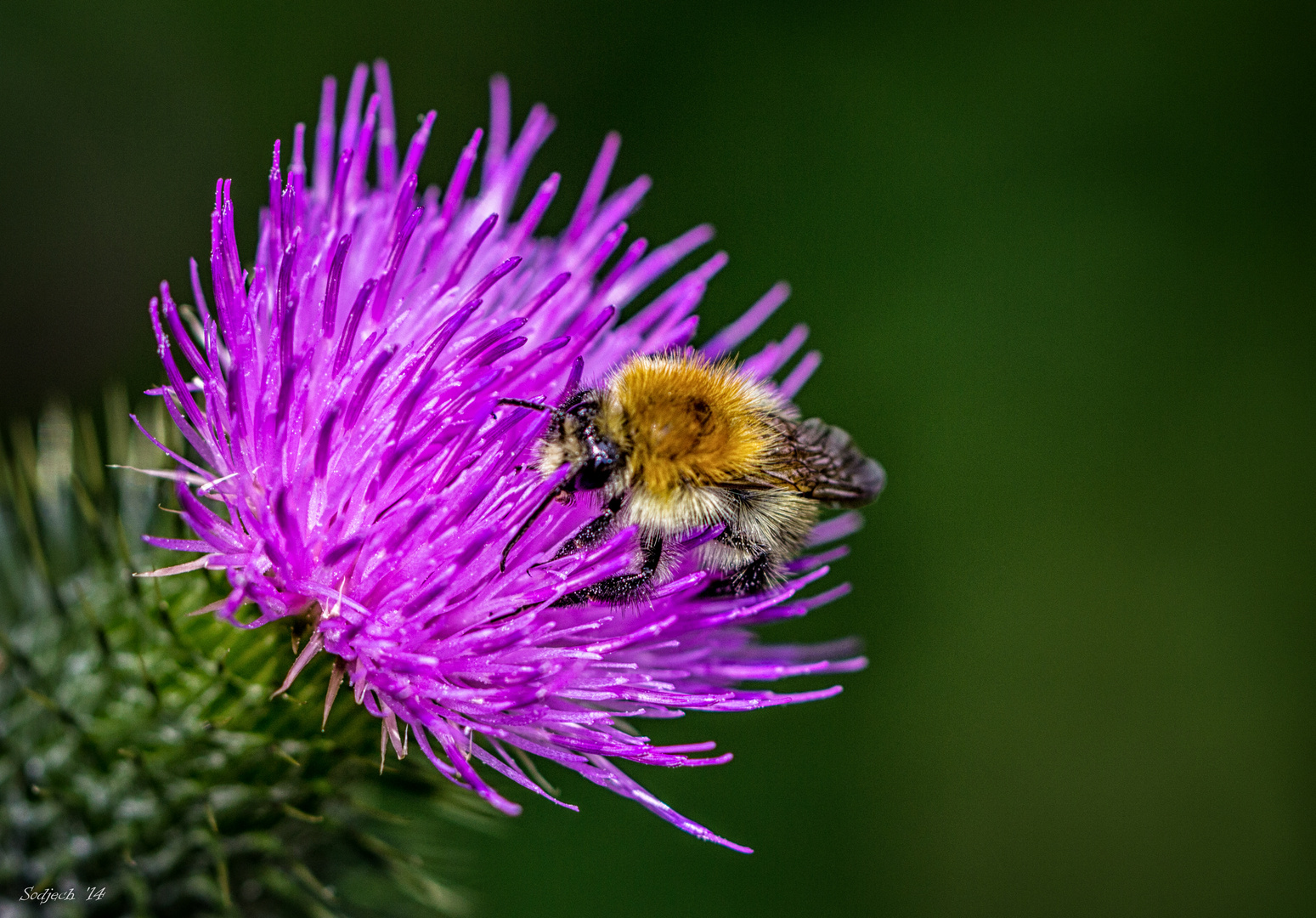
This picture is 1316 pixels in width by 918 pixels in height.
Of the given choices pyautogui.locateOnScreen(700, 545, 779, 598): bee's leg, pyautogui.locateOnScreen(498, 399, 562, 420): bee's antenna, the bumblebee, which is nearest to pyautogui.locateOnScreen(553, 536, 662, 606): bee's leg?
the bumblebee

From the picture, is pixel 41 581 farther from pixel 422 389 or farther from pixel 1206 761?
pixel 1206 761

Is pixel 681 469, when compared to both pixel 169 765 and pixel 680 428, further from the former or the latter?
pixel 169 765

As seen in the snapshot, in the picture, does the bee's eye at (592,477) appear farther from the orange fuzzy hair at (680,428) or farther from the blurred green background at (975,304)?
the blurred green background at (975,304)

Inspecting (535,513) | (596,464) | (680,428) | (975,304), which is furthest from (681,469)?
(975,304)

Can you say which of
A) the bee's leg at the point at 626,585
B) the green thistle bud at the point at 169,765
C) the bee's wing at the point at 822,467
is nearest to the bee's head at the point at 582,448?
the bee's leg at the point at 626,585

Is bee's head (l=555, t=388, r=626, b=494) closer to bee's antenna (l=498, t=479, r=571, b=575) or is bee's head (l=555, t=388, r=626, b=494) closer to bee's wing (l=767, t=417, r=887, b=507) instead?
bee's antenna (l=498, t=479, r=571, b=575)

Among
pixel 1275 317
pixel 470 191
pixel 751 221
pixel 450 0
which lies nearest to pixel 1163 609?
pixel 1275 317
